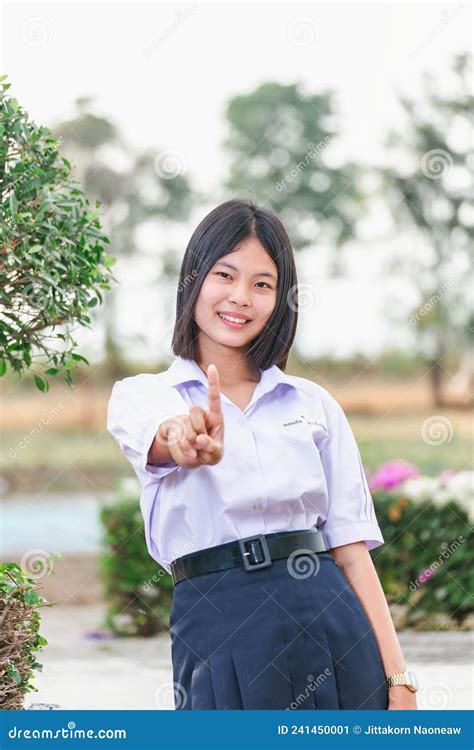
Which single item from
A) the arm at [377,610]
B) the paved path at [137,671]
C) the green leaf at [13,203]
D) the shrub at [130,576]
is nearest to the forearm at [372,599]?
the arm at [377,610]

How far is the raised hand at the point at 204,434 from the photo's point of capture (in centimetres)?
192

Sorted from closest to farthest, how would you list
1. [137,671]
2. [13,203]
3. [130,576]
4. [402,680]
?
[402,680] → [13,203] → [137,671] → [130,576]

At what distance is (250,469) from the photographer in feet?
6.95

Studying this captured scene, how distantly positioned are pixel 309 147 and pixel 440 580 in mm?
15604

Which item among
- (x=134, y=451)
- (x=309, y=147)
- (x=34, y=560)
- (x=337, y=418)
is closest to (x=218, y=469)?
(x=134, y=451)

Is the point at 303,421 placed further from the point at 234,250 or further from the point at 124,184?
the point at 124,184

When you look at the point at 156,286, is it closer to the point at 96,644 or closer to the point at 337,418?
the point at 96,644

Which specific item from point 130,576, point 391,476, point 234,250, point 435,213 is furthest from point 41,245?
point 435,213

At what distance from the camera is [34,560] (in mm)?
3443

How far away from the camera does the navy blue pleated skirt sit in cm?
206

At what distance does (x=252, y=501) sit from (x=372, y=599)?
1.14ft

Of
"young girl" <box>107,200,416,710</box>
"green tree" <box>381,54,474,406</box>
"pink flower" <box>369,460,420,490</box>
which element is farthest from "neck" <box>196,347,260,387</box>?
"green tree" <box>381,54,474,406</box>

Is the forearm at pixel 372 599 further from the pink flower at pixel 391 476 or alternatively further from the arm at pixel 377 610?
the pink flower at pixel 391 476
